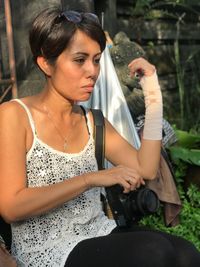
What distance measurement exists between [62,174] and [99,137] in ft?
0.95

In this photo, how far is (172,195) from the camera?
137 inches

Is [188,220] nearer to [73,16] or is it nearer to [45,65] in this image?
[45,65]

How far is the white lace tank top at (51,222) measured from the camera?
6.61 feet

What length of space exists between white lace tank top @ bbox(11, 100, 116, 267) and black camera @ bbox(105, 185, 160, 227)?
14 cm

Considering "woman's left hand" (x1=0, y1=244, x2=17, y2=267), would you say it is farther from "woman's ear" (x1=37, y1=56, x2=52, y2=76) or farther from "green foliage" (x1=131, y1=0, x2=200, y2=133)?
"green foliage" (x1=131, y1=0, x2=200, y2=133)

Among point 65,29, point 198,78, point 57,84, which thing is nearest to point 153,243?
point 57,84

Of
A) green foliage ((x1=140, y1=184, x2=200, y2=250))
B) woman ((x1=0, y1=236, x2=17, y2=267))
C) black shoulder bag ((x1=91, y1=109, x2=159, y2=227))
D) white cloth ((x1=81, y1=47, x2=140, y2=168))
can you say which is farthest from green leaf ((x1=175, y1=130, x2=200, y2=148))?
woman ((x1=0, y1=236, x2=17, y2=267))

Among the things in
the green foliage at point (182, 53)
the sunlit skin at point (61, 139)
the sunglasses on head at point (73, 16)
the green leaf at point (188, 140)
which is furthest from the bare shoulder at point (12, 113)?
the green foliage at point (182, 53)

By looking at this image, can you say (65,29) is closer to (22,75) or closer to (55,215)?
(55,215)

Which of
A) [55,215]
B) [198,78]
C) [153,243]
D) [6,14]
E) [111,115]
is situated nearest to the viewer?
[153,243]

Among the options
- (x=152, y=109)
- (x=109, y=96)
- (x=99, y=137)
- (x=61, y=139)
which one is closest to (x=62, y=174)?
(x=61, y=139)

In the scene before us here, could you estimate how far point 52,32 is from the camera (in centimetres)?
202

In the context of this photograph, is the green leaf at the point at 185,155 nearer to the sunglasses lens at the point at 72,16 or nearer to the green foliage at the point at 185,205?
the green foliage at the point at 185,205

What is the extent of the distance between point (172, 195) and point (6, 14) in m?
1.76
